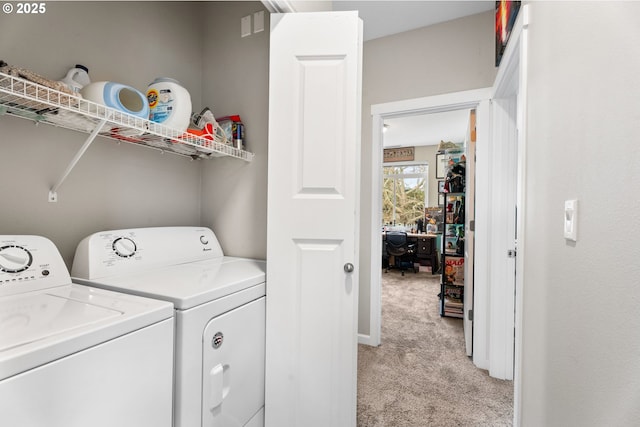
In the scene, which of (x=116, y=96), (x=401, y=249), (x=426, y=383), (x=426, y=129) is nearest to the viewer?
(x=116, y=96)

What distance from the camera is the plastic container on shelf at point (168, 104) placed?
138cm

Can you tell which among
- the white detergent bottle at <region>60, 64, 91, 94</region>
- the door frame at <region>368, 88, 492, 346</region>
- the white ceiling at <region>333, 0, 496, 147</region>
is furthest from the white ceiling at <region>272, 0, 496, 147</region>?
the white detergent bottle at <region>60, 64, 91, 94</region>

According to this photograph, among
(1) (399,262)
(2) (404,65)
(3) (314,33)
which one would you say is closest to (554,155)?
(3) (314,33)

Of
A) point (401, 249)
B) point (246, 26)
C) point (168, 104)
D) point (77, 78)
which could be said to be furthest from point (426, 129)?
point (77, 78)

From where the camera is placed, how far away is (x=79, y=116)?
3.60 feet

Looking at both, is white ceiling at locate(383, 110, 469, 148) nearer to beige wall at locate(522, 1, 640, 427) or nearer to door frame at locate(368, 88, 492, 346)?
door frame at locate(368, 88, 492, 346)

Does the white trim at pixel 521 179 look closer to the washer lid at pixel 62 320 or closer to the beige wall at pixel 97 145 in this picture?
the washer lid at pixel 62 320

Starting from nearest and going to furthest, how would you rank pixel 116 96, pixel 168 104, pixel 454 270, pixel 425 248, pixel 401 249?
pixel 116 96
pixel 168 104
pixel 454 270
pixel 401 249
pixel 425 248

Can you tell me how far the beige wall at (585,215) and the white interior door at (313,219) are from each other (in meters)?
0.71

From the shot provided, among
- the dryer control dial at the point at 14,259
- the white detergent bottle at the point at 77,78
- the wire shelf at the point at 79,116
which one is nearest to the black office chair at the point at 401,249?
the wire shelf at the point at 79,116

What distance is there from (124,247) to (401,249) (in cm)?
477

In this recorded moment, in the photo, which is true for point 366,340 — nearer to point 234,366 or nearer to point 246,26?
point 234,366

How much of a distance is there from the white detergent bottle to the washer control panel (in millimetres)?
637

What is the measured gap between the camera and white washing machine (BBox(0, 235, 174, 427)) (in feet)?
2.06
